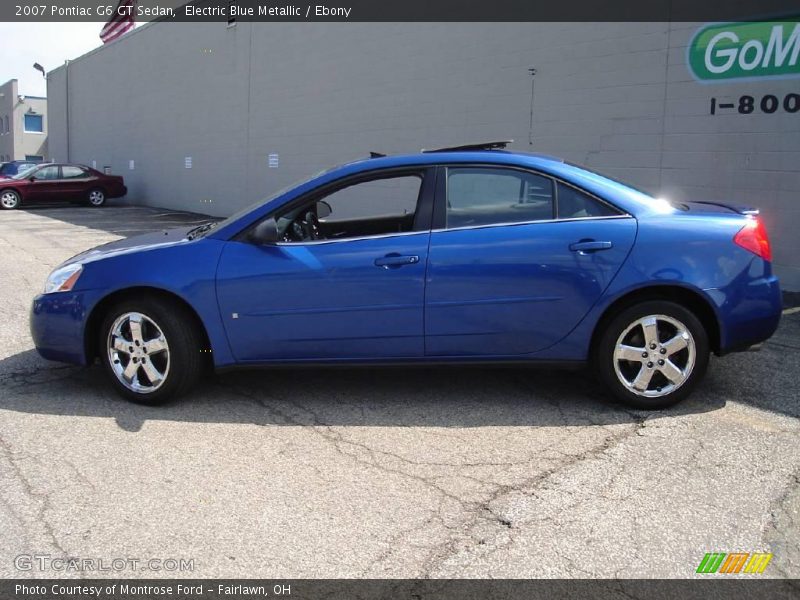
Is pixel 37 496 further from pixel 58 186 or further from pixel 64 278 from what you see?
pixel 58 186

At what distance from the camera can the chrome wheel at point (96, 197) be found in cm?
2423

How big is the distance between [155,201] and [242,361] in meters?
21.0

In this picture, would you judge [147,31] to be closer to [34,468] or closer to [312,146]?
[312,146]

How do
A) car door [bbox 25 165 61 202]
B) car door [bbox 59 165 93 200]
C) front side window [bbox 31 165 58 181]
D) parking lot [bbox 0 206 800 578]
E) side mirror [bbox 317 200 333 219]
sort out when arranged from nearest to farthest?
parking lot [bbox 0 206 800 578]
side mirror [bbox 317 200 333 219]
car door [bbox 25 165 61 202]
front side window [bbox 31 165 58 181]
car door [bbox 59 165 93 200]

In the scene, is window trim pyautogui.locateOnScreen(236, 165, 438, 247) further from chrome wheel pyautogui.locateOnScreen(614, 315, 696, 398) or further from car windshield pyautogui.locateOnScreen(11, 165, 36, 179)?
car windshield pyautogui.locateOnScreen(11, 165, 36, 179)

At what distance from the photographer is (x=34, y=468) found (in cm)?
370

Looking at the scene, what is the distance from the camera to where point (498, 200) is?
14.7 ft

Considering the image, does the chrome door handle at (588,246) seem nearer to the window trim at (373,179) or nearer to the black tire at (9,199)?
the window trim at (373,179)

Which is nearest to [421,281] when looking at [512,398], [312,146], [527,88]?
[512,398]

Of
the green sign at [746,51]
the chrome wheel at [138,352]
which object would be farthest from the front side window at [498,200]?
the green sign at [746,51]

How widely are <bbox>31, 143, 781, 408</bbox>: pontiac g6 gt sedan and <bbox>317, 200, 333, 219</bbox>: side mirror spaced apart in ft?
2.22

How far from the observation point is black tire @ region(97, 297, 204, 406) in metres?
4.46

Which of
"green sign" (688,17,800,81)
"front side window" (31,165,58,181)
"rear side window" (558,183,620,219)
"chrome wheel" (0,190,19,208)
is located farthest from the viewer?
"front side window" (31,165,58,181)

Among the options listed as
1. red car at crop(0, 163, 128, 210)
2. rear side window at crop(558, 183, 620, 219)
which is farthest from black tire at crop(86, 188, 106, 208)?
rear side window at crop(558, 183, 620, 219)
